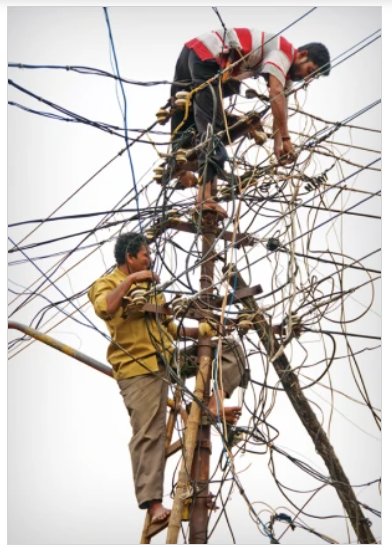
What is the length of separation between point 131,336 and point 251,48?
2.34 metres

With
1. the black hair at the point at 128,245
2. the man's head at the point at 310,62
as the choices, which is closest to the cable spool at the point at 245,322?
the black hair at the point at 128,245

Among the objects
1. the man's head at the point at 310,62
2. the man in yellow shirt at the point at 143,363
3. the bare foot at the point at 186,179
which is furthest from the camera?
the bare foot at the point at 186,179

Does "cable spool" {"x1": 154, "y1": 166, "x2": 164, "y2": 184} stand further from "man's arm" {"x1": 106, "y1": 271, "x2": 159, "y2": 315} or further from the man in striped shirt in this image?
"man's arm" {"x1": 106, "y1": 271, "x2": 159, "y2": 315}

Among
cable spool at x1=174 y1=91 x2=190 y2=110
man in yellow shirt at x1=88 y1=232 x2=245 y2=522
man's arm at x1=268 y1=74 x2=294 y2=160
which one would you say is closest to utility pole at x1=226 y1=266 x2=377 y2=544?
man in yellow shirt at x1=88 y1=232 x2=245 y2=522

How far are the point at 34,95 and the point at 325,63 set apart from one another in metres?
2.18

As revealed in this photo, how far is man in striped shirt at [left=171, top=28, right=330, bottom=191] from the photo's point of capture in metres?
8.25

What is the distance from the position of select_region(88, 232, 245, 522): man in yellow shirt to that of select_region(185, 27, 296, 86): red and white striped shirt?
5.15 ft

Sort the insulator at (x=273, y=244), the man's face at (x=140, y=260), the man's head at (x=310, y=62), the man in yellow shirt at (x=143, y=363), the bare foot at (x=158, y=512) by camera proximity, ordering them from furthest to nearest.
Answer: the man's head at (x=310, y=62) → the insulator at (x=273, y=244) → the man's face at (x=140, y=260) → the man in yellow shirt at (x=143, y=363) → the bare foot at (x=158, y=512)

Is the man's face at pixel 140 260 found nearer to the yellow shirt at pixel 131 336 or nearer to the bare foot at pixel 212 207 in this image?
the yellow shirt at pixel 131 336

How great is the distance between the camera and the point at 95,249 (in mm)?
9312

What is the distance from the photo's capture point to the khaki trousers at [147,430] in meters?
7.38

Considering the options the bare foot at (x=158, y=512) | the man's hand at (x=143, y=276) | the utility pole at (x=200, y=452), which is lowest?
the bare foot at (x=158, y=512)

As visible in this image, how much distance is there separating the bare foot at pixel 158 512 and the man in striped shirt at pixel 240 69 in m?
→ 2.44

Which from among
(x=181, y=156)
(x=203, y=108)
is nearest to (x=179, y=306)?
(x=181, y=156)
